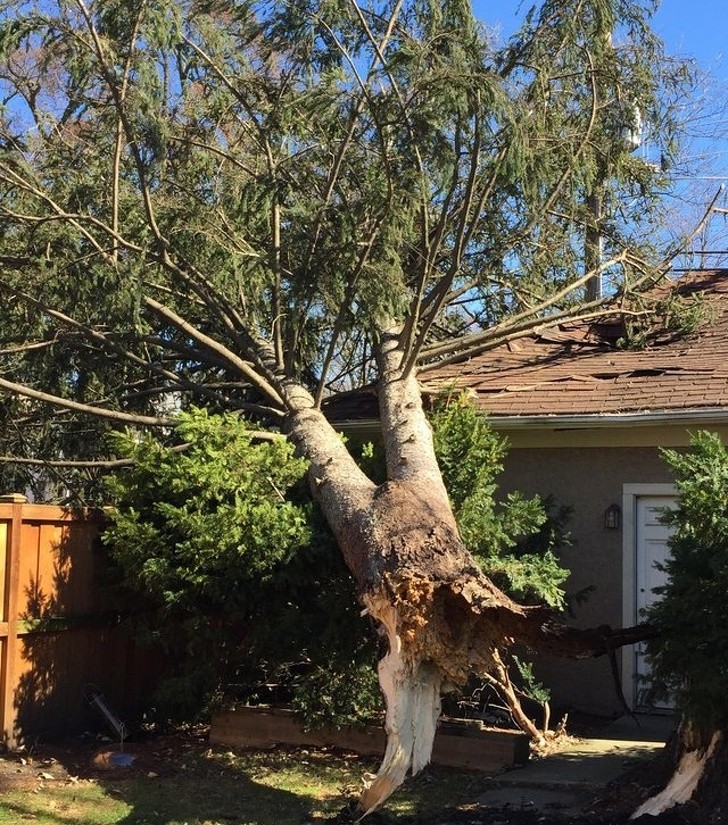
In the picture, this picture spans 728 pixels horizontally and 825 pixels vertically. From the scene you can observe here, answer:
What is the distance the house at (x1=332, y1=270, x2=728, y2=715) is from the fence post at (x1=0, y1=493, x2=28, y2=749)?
15.3 ft

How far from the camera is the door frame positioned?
33.8 feet

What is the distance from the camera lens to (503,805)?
7.09 meters

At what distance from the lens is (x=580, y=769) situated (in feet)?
26.6

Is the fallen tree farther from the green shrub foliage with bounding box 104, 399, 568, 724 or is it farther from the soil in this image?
the soil

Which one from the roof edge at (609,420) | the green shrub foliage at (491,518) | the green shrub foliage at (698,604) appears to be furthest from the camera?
the roof edge at (609,420)

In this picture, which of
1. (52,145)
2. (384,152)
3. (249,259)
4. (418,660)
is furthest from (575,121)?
(418,660)

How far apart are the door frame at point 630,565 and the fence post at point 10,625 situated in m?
5.65

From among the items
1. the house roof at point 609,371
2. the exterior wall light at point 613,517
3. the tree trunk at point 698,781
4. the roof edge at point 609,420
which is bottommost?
the tree trunk at point 698,781

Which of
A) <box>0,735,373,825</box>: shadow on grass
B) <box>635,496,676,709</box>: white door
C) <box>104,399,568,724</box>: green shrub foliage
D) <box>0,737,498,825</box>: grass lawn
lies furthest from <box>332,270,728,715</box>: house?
<box>0,735,373,825</box>: shadow on grass

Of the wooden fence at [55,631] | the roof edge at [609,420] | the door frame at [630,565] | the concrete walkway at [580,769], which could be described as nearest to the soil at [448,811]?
the concrete walkway at [580,769]

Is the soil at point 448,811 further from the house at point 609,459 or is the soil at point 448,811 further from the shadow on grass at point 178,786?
the house at point 609,459

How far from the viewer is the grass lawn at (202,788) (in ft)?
22.6

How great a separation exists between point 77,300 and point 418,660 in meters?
5.21

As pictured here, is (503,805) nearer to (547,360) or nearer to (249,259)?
(249,259)
